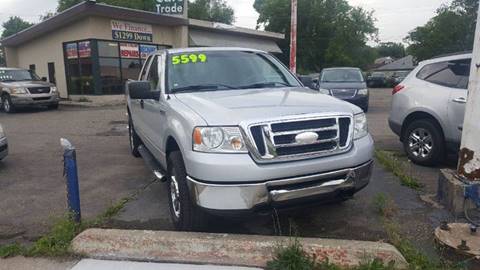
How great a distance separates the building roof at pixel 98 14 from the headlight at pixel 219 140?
702 inches

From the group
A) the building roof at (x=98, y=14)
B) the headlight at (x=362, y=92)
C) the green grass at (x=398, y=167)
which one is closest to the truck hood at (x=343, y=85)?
the headlight at (x=362, y=92)

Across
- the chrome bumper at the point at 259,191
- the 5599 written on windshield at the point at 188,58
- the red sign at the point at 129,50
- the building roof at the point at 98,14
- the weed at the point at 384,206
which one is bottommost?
the weed at the point at 384,206

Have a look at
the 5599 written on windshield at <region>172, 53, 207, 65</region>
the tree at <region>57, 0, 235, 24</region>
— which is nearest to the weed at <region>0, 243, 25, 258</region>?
the 5599 written on windshield at <region>172, 53, 207, 65</region>

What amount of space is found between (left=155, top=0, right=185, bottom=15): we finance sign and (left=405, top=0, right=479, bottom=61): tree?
108 feet

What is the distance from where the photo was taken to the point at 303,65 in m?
53.5

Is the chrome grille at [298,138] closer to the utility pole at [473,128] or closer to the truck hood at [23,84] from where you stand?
the utility pole at [473,128]

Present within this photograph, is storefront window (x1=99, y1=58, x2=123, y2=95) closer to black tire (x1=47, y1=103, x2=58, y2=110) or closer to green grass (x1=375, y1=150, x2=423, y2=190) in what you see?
black tire (x1=47, y1=103, x2=58, y2=110)

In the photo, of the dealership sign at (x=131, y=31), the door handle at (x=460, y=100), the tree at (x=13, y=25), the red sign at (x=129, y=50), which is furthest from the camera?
the tree at (x=13, y=25)

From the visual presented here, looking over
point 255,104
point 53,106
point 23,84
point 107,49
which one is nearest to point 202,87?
point 255,104

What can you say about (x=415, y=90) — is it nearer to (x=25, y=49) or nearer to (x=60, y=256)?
(x=60, y=256)

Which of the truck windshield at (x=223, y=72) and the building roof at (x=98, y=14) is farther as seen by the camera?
the building roof at (x=98, y=14)

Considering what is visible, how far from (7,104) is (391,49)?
118 metres

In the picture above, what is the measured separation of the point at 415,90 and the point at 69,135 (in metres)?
8.13

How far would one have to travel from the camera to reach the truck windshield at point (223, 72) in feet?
15.4
